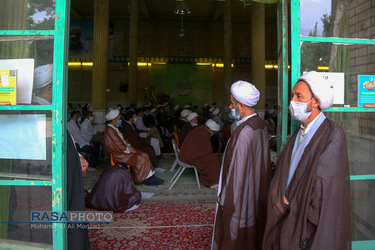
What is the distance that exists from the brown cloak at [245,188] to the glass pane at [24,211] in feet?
3.94

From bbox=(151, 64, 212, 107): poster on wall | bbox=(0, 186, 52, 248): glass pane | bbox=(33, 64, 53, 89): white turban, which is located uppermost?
bbox=(151, 64, 212, 107): poster on wall

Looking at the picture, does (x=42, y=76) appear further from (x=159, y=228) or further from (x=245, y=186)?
(x=159, y=228)

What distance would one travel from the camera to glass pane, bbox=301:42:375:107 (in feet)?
7.09

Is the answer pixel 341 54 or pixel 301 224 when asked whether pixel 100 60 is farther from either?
pixel 301 224

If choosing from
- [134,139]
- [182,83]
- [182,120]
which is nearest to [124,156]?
[134,139]

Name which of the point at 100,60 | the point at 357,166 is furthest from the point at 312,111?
the point at 100,60

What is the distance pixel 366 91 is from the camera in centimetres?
218

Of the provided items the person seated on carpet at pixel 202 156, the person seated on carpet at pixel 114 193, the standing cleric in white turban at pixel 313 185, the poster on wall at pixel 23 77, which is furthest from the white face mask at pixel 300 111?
the person seated on carpet at pixel 202 156

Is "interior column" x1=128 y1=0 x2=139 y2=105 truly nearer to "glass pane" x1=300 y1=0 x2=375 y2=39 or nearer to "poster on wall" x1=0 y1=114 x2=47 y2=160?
"poster on wall" x1=0 y1=114 x2=47 y2=160

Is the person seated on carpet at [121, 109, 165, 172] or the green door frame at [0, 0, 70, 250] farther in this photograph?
the person seated on carpet at [121, 109, 165, 172]

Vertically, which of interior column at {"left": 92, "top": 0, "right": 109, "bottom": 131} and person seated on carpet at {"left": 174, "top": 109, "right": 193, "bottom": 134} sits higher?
interior column at {"left": 92, "top": 0, "right": 109, "bottom": 131}

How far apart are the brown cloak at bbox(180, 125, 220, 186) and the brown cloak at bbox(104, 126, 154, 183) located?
65 cm

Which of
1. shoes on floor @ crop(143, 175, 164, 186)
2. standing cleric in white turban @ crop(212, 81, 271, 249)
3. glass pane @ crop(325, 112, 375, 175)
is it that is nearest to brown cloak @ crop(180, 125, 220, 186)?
shoes on floor @ crop(143, 175, 164, 186)

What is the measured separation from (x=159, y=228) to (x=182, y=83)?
1317 cm
